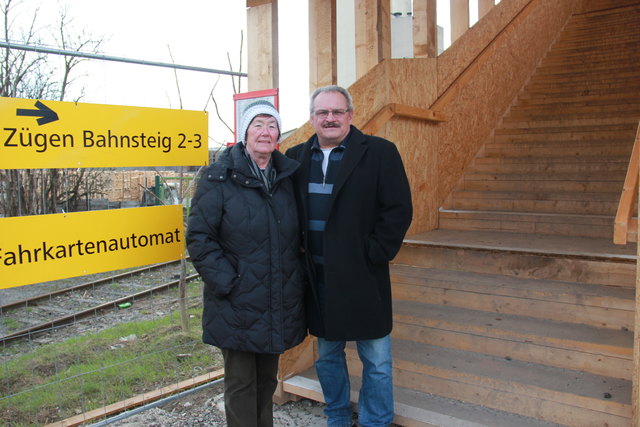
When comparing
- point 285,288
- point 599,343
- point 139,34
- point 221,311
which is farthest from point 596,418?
point 139,34

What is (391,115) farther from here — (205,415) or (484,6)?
(484,6)

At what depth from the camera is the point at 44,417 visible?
11.7 ft

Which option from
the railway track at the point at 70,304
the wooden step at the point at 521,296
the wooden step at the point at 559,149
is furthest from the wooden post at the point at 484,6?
the railway track at the point at 70,304

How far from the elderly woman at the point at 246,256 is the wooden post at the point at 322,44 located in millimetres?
2112

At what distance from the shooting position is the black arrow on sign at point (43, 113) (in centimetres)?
273

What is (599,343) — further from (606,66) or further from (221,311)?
(606,66)

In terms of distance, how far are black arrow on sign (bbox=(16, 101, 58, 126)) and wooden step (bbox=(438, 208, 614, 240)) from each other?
11.7 feet

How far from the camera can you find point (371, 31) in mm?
4617

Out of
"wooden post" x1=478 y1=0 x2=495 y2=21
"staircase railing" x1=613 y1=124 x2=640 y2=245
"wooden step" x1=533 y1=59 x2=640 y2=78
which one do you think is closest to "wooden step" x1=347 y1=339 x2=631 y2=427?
"staircase railing" x1=613 y1=124 x2=640 y2=245

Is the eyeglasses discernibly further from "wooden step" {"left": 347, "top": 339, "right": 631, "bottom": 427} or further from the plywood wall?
"wooden step" {"left": 347, "top": 339, "right": 631, "bottom": 427}

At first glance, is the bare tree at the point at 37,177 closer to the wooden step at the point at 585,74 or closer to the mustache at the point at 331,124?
the mustache at the point at 331,124

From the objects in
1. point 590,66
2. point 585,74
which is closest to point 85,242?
point 585,74

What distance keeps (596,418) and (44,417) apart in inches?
129

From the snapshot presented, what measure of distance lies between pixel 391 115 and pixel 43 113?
2351 millimetres
